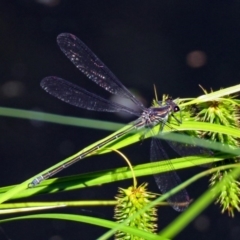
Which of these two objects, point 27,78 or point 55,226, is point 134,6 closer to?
point 27,78

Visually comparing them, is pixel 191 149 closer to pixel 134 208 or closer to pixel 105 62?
pixel 134 208

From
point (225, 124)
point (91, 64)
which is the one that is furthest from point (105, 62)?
point (225, 124)

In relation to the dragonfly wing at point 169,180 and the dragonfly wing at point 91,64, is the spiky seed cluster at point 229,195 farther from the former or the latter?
the dragonfly wing at point 91,64

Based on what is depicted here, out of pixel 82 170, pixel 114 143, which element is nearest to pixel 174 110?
pixel 114 143

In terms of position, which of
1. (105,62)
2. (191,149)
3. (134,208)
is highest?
(105,62)

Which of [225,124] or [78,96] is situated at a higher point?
[78,96]

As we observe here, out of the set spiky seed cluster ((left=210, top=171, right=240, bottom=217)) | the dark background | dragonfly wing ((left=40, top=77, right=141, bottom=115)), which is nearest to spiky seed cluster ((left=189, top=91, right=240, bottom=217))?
spiky seed cluster ((left=210, top=171, right=240, bottom=217))
